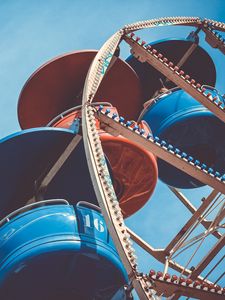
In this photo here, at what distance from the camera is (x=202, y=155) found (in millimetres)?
16156

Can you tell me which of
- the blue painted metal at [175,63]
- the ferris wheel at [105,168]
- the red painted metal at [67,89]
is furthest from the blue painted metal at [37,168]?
the blue painted metal at [175,63]

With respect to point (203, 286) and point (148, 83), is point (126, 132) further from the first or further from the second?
point (148, 83)

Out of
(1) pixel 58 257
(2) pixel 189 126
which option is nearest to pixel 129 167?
(2) pixel 189 126

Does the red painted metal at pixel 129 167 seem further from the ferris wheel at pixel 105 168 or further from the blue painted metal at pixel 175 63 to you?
the blue painted metal at pixel 175 63

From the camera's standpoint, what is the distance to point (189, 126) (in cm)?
1543

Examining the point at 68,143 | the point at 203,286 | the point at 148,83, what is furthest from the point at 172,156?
the point at 148,83

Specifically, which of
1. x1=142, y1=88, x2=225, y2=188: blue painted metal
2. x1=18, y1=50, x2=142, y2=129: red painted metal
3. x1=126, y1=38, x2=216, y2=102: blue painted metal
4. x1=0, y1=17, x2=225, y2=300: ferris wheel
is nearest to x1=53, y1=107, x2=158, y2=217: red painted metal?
x1=0, y1=17, x2=225, y2=300: ferris wheel

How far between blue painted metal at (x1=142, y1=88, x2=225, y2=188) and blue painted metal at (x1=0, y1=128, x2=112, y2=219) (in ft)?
12.8

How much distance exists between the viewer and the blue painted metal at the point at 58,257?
29.9 ft

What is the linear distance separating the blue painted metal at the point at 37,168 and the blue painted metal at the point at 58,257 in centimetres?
181

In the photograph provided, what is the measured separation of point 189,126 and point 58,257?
23.3 feet

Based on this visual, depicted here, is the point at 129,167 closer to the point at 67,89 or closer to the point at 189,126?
the point at 189,126

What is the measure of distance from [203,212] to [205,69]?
5.49 m

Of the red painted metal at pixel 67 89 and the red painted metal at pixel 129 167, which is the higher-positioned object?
the red painted metal at pixel 67 89
